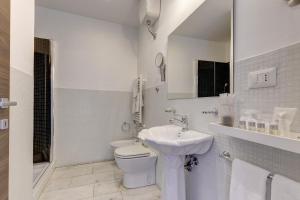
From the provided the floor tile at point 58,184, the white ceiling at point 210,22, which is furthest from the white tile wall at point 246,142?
the floor tile at point 58,184

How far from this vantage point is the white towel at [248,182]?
81cm

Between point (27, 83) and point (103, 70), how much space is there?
5.97ft

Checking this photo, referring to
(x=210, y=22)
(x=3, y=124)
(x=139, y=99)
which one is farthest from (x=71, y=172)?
(x=210, y=22)

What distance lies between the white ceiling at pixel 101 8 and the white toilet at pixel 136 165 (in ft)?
6.81

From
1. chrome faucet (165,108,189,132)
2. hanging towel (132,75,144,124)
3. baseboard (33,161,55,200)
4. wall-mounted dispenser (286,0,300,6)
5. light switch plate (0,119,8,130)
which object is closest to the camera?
wall-mounted dispenser (286,0,300,6)

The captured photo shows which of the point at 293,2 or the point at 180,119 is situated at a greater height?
the point at 293,2

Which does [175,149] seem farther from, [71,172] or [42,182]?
[71,172]

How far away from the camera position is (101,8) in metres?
2.71

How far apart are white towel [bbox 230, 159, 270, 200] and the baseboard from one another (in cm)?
193

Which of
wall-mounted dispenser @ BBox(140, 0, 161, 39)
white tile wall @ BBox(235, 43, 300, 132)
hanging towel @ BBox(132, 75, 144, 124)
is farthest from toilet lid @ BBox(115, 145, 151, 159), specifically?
wall-mounted dispenser @ BBox(140, 0, 161, 39)

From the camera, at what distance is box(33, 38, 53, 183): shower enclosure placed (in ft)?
8.77

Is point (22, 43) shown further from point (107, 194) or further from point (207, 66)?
point (107, 194)

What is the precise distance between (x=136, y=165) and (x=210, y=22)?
5.51 ft

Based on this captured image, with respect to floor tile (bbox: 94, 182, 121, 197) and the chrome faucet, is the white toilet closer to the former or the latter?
floor tile (bbox: 94, 182, 121, 197)
